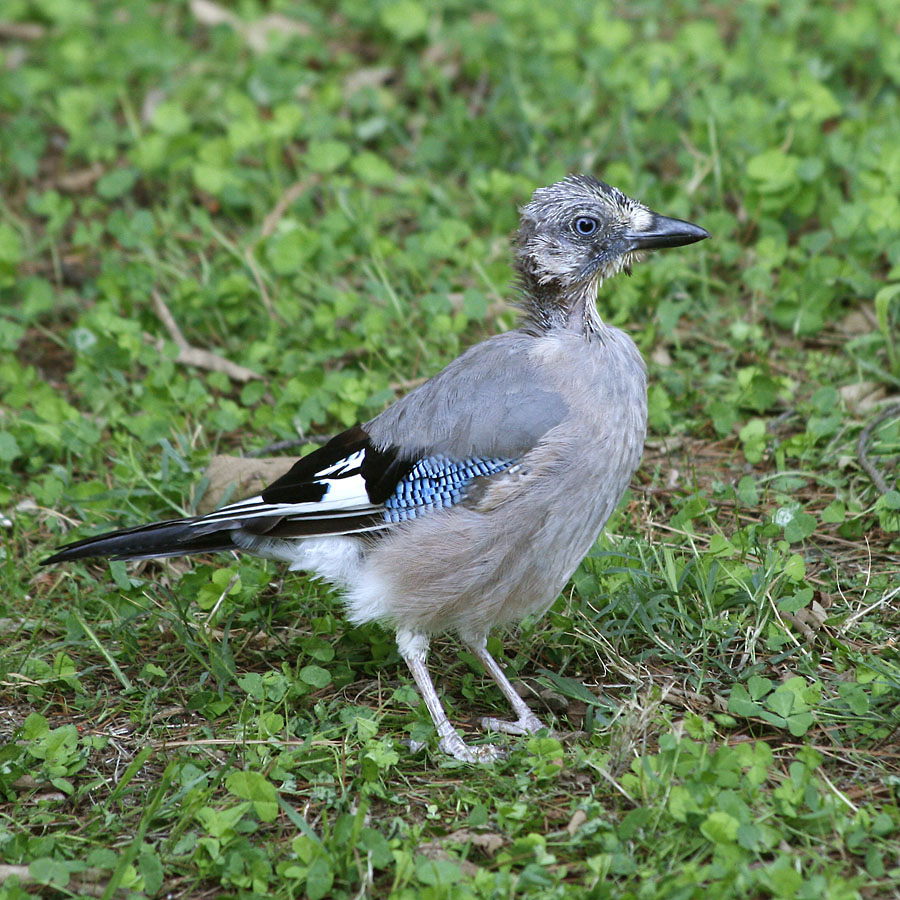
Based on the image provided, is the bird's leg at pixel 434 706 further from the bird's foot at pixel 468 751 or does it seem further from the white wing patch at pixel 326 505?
the white wing patch at pixel 326 505

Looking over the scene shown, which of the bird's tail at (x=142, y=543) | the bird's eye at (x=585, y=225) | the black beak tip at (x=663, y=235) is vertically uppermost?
the bird's eye at (x=585, y=225)

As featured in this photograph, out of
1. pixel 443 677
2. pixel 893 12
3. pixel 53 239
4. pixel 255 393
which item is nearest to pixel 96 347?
pixel 255 393

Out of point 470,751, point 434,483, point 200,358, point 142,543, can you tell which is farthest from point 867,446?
point 200,358

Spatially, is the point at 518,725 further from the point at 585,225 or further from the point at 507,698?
the point at 585,225

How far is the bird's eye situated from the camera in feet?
13.8

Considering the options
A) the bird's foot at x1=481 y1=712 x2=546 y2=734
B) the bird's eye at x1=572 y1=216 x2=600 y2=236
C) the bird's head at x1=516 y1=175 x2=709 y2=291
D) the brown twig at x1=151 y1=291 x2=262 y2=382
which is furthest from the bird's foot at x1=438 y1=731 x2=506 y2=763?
the brown twig at x1=151 y1=291 x2=262 y2=382

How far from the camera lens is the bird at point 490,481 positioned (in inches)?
150

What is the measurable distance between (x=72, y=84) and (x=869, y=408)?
535 cm

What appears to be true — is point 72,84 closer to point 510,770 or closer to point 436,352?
point 436,352

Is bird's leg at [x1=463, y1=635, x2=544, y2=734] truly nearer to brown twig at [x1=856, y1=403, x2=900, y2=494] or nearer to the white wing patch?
the white wing patch

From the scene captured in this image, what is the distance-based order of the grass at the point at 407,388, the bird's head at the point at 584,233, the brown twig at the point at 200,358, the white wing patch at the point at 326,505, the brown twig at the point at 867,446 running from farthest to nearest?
the brown twig at the point at 200,358, the brown twig at the point at 867,446, the bird's head at the point at 584,233, the white wing patch at the point at 326,505, the grass at the point at 407,388

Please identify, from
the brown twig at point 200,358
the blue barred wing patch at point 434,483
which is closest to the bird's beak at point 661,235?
the blue barred wing patch at point 434,483

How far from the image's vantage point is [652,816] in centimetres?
317

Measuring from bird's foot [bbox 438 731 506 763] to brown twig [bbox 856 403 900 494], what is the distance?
1.76 m
